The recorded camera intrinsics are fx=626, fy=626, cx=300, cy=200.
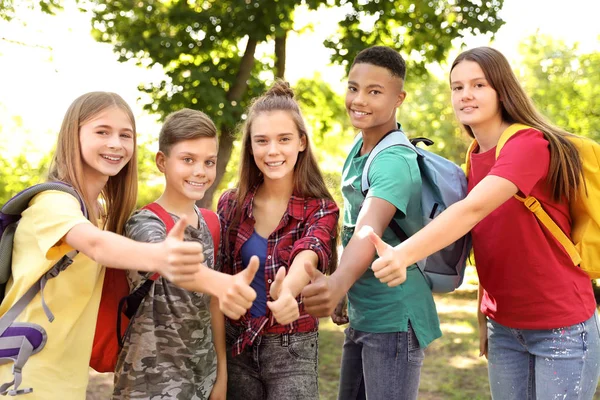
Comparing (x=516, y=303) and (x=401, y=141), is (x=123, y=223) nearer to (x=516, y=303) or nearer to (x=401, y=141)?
(x=401, y=141)

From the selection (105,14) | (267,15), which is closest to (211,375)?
(267,15)

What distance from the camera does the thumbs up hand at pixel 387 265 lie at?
2154 millimetres

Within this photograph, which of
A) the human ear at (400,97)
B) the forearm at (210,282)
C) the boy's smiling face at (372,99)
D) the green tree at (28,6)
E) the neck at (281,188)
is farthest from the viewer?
the green tree at (28,6)

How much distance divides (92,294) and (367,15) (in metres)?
5.76

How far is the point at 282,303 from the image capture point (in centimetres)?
219

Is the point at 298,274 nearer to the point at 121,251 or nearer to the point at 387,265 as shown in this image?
the point at 387,265

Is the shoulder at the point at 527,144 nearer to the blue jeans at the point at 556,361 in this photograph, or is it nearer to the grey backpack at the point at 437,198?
the grey backpack at the point at 437,198

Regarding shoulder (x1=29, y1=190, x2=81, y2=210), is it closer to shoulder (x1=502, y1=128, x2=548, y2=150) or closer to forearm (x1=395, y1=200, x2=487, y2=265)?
forearm (x1=395, y1=200, x2=487, y2=265)

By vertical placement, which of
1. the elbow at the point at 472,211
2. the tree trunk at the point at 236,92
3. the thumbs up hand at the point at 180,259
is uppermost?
the tree trunk at the point at 236,92

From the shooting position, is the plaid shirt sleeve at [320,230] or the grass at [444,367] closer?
the plaid shirt sleeve at [320,230]

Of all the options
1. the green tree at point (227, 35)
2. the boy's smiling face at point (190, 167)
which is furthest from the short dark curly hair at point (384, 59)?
the green tree at point (227, 35)

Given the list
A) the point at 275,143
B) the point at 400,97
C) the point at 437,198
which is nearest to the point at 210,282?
the point at 275,143

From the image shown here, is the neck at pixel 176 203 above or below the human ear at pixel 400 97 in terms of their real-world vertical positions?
below

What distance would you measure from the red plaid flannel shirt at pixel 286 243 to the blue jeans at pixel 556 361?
0.92 meters
